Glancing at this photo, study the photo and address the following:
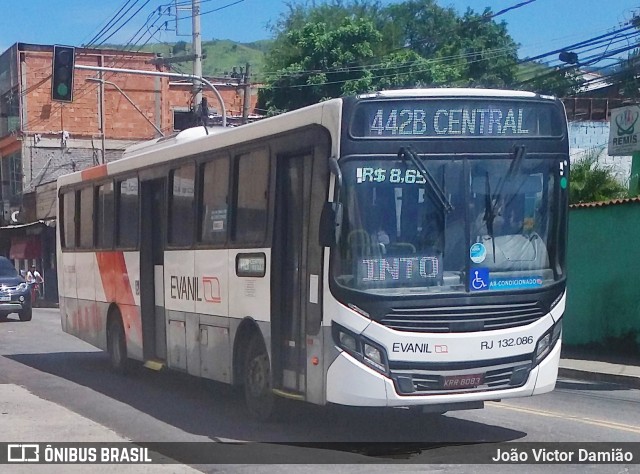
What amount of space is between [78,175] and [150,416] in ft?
23.1

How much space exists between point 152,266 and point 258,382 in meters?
3.85

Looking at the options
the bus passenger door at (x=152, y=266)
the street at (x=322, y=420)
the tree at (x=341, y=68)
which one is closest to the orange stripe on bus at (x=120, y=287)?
the bus passenger door at (x=152, y=266)

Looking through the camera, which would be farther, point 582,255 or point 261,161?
point 582,255

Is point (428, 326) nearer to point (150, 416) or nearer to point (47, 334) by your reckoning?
point (150, 416)

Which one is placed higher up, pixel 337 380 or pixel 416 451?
pixel 337 380

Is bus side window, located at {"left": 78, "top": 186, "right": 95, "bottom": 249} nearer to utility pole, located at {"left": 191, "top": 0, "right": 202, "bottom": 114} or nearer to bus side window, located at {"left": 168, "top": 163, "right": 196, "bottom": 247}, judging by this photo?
bus side window, located at {"left": 168, "top": 163, "right": 196, "bottom": 247}

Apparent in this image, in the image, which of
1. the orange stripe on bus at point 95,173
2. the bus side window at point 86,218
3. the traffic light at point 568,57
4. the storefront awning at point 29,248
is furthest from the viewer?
the storefront awning at point 29,248

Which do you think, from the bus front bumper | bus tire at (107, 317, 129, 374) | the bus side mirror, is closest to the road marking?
the bus front bumper

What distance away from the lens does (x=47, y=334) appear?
26.4 metres

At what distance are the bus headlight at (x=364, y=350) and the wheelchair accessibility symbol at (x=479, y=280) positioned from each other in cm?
106

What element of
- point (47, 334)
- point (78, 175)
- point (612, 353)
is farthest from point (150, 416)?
point (47, 334)

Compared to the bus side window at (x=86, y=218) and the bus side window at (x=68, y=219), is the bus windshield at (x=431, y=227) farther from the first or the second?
the bus side window at (x=68, y=219)

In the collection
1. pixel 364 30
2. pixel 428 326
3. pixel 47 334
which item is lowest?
pixel 47 334

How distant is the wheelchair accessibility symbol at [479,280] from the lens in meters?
9.53
